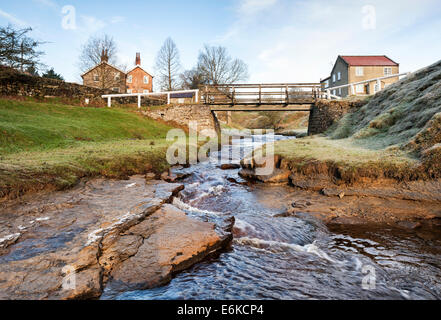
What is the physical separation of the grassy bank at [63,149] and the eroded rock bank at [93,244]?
958 millimetres

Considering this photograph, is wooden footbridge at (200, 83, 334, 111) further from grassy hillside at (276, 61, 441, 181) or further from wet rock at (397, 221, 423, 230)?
wet rock at (397, 221, 423, 230)

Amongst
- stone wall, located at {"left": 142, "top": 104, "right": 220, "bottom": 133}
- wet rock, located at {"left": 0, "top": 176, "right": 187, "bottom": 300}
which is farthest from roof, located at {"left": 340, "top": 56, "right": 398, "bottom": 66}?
wet rock, located at {"left": 0, "top": 176, "right": 187, "bottom": 300}

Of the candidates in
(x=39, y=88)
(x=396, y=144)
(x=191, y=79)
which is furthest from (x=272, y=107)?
(x=191, y=79)

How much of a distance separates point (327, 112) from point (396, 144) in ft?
33.9

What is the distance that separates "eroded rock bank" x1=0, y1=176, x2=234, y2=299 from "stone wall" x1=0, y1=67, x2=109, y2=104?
55.4ft

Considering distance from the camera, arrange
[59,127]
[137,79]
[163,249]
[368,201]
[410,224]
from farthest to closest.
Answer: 1. [137,79]
2. [59,127]
3. [368,201]
4. [410,224]
5. [163,249]

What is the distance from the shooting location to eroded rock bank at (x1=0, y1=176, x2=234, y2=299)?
3047 mm

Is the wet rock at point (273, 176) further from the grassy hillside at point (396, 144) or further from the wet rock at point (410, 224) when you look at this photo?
the wet rock at point (410, 224)

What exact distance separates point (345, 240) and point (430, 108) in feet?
24.7

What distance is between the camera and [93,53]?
141 ft

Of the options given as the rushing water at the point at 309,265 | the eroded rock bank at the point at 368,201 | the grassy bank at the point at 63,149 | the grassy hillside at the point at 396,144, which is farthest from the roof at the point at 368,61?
the rushing water at the point at 309,265

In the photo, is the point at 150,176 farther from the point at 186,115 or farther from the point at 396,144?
the point at 186,115

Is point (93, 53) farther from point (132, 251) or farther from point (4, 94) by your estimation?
point (132, 251)

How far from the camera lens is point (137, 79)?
165 ft
